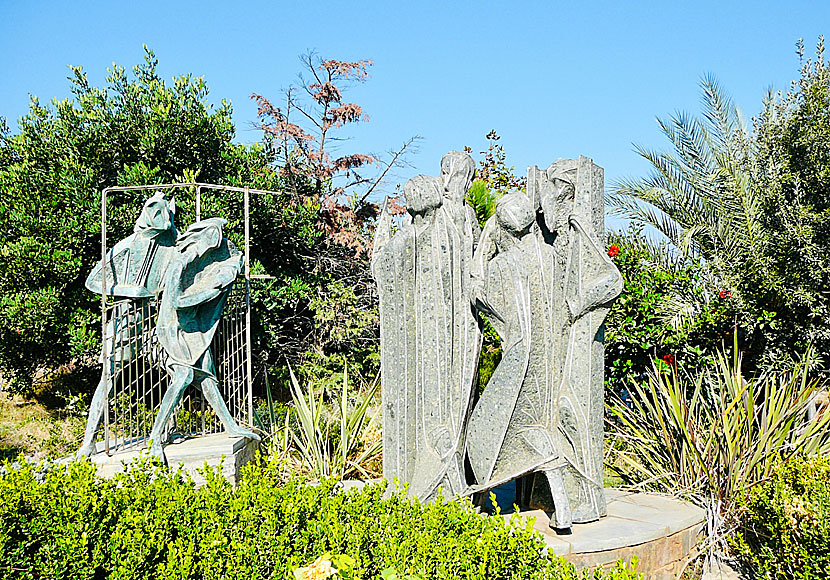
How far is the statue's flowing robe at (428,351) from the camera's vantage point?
4.55 m

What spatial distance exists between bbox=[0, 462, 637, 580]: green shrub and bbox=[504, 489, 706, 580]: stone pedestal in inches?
42.9

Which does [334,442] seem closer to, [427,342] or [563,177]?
[427,342]

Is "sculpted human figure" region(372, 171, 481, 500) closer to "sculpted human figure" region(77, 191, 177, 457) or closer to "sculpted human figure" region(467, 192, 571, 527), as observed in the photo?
"sculpted human figure" region(467, 192, 571, 527)

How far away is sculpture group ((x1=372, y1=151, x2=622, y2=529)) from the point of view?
4523mm

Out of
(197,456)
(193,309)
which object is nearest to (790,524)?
(197,456)

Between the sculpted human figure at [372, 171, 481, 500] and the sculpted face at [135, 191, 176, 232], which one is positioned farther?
the sculpted face at [135, 191, 176, 232]

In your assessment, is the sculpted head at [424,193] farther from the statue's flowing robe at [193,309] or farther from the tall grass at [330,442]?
the tall grass at [330,442]

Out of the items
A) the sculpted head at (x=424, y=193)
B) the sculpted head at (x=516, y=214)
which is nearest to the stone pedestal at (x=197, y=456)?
the sculpted head at (x=424, y=193)

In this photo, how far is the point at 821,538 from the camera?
13.6ft

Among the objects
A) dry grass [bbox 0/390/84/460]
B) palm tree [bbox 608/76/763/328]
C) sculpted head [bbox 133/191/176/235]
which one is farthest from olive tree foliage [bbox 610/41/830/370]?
dry grass [bbox 0/390/84/460]

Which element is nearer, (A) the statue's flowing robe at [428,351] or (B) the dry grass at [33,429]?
(A) the statue's flowing robe at [428,351]

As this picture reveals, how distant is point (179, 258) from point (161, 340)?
73cm

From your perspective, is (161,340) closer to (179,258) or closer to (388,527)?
(179,258)

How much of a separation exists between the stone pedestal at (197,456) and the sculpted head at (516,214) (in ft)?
10.2
